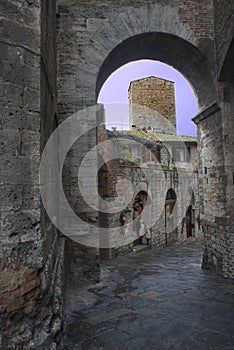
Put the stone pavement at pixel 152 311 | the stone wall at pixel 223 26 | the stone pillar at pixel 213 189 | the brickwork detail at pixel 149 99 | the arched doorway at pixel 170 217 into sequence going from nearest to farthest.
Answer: the stone pavement at pixel 152 311, the stone wall at pixel 223 26, the stone pillar at pixel 213 189, the arched doorway at pixel 170 217, the brickwork detail at pixel 149 99

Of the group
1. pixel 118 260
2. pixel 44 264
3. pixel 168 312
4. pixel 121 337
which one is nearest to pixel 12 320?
pixel 44 264

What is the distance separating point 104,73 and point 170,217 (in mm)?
8819

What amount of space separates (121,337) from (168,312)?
1080 millimetres

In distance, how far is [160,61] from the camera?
8.25 m

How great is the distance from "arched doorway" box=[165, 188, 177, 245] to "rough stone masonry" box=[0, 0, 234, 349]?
629 centimetres

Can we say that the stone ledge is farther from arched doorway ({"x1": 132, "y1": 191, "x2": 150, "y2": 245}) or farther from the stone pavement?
arched doorway ({"x1": 132, "y1": 191, "x2": 150, "y2": 245})

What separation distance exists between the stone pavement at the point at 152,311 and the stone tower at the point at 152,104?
1636 centimetres

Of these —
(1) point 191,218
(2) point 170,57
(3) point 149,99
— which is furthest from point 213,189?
(3) point 149,99

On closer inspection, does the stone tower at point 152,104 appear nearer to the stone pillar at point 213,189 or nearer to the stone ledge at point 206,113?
the stone ledge at point 206,113

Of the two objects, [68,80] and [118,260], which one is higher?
[68,80]

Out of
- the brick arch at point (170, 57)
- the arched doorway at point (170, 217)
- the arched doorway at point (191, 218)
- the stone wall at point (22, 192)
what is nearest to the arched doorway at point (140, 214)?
the arched doorway at point (170, 217)

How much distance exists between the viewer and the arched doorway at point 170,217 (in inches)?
552

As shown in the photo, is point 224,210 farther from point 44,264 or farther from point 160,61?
point 44,264

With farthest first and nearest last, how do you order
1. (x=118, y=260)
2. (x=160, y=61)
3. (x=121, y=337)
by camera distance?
(x=118, y=260) → (x=160, y=61) → (x=121, y=337)
